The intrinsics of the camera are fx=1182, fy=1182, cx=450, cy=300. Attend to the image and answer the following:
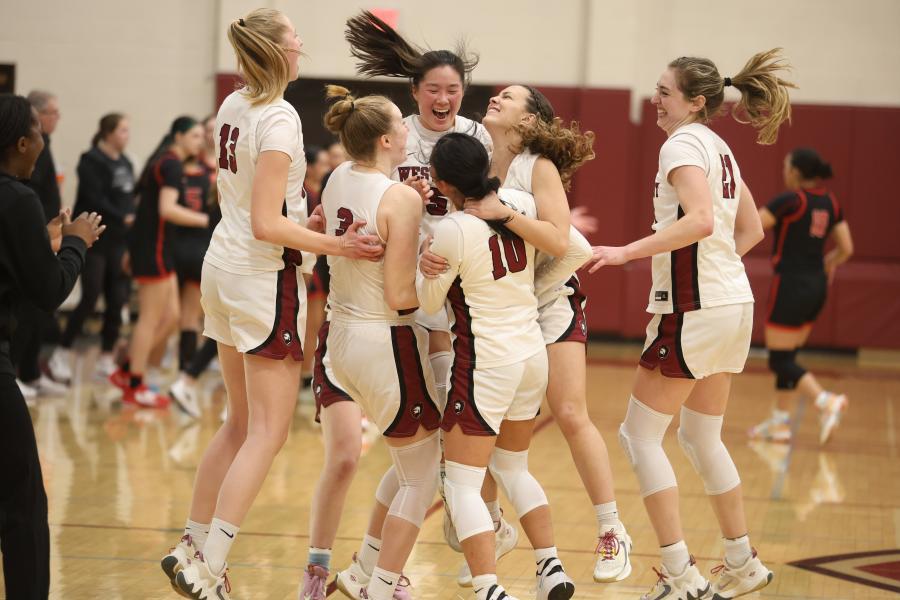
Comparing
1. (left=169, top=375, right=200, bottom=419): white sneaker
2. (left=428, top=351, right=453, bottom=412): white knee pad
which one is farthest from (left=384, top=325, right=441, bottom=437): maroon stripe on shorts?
(left=169, top=375, right=200, bottom=419): white sneaker

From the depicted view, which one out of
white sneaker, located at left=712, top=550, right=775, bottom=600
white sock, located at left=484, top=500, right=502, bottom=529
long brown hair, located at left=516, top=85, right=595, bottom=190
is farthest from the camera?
white sock, located at left=484, top=500, right=502, bottom=529

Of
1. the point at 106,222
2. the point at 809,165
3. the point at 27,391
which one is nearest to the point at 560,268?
the point at 809,165

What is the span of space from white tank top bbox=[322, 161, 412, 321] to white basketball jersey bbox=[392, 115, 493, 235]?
473 millimetres

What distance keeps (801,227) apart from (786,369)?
986mm

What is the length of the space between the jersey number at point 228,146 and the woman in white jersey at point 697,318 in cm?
121

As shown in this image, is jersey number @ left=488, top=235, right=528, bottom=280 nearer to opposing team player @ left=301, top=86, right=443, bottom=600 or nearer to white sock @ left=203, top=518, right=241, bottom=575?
opposing team player @ left=301, top=86, right=443, bottom=600

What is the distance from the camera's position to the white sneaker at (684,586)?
398 cm

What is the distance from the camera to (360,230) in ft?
12.0

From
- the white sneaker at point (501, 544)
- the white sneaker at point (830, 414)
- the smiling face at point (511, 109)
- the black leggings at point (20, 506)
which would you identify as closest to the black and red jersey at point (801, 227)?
the white sneaker at point (830, 414)

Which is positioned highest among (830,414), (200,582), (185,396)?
(200,582)

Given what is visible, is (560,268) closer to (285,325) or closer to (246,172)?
(285,325)

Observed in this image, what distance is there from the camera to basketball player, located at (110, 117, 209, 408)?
7840 millimetres

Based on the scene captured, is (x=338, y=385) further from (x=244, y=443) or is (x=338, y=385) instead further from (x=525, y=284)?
(x=525, y=284)

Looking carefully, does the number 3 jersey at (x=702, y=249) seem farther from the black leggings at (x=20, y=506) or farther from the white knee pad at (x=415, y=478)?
the black leggings at (x=20, y=506)
